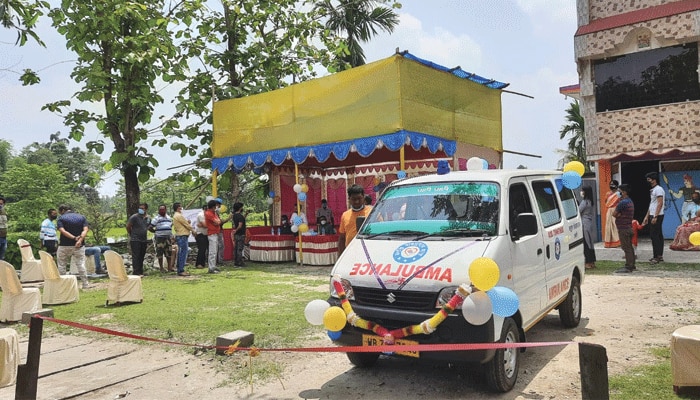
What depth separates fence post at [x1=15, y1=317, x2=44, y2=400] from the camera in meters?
3.77

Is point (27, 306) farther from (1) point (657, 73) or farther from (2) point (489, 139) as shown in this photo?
(1) point (657, 73)

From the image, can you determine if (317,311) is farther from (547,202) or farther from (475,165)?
(475,165)

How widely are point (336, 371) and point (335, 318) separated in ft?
3.41

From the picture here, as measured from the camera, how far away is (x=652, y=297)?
762 cm

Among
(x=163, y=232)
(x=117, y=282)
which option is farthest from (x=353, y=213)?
(x=163, y=232)

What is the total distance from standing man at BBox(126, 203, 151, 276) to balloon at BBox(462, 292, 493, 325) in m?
10.7

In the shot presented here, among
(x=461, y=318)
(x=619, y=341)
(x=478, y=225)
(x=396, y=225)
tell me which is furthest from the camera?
(x=619, y=341)

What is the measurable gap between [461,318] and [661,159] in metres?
15.4

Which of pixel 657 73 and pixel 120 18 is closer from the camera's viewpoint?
pixel 120 18

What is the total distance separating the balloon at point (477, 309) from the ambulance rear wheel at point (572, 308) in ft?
9.07

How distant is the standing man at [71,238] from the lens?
10.6 metres

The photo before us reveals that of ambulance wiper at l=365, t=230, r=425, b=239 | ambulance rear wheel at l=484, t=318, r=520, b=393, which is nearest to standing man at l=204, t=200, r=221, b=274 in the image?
ambulance wiper at l=365, t=230, r=425, b=239

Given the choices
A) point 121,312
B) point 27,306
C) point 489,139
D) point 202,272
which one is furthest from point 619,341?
point 202,272

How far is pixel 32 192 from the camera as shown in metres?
32.0
